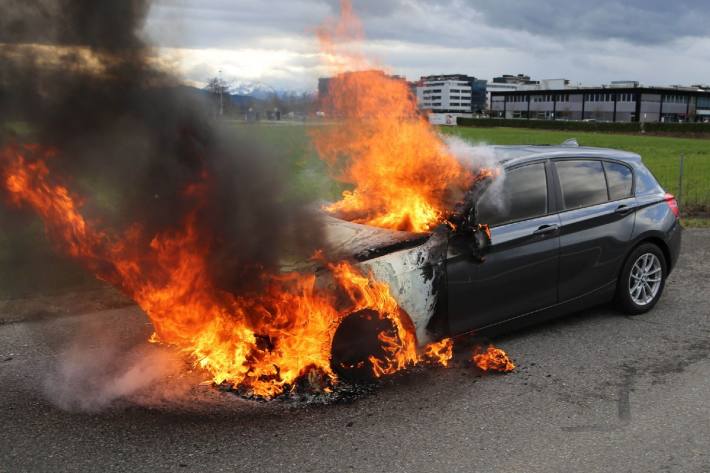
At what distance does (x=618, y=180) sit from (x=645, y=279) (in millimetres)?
1038

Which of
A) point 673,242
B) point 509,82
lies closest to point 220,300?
point 673,242

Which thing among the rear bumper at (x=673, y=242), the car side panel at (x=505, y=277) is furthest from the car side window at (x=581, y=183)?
the rear bumper at (x=673, y=242)

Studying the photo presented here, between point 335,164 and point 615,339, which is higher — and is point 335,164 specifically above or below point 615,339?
above

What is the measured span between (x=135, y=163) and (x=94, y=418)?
5.76 ft

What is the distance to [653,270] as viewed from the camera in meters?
6.09

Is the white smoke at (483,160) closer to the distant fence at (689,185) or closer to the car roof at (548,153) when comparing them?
the car roof at (548,153)

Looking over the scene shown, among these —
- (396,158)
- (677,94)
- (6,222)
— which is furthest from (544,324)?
(677,94)

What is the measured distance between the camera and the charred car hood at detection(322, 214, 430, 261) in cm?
439

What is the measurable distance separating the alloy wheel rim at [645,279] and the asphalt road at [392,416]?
2.27ft

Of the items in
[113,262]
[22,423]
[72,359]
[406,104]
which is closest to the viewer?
[22,423]

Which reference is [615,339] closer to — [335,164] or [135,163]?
[335,164]

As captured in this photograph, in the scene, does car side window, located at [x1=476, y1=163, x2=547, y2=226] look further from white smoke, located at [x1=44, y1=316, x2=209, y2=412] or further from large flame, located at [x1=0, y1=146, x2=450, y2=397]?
white smoke, located at [x1=44, y1=316, x2=209, y2=412]

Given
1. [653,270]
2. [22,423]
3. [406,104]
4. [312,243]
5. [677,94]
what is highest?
[677,94]

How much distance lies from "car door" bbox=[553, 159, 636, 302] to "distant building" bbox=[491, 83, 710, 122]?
11699 cm
